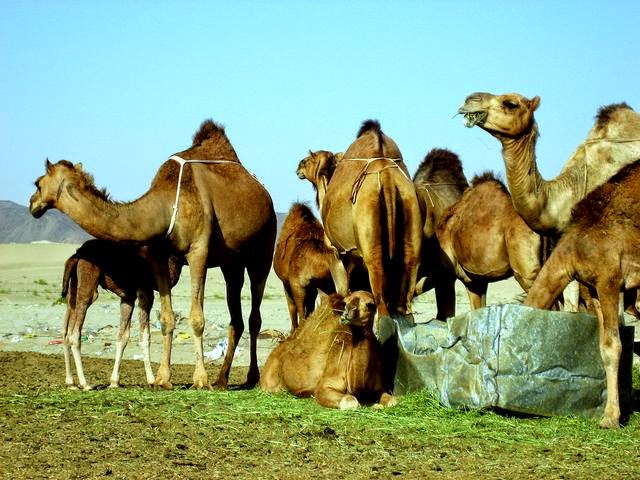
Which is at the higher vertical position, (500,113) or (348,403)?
(500,113)

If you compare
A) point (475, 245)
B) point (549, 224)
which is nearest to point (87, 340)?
point (475, 245)

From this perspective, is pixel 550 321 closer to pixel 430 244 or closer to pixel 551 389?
pixel 551 389

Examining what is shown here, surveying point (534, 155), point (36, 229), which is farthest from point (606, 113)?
point (36, 229)

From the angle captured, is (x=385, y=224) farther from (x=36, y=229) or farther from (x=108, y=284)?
(x=36, y=229)

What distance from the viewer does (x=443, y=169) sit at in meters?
14.8

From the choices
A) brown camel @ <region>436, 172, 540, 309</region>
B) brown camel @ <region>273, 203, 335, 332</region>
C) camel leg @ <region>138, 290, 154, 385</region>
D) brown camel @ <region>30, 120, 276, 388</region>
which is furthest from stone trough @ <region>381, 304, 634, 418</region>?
brown camel @ <region>273, 203, 335, 332</region>

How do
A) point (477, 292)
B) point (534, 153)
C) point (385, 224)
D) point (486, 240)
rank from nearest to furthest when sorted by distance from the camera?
point (534, 153), point (385, 224), point (486, 240), point (477, 292)

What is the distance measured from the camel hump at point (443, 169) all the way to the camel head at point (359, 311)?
19.5ft

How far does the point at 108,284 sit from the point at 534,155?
4287 mm

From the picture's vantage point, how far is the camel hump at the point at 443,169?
14680mm

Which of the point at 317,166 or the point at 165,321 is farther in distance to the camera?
the point at 317,166

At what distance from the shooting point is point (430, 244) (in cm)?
1285

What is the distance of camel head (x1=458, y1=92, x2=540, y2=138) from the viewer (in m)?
8.98

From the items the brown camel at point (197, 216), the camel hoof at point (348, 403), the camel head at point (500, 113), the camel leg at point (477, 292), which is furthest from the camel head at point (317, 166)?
the camel hoof at point (348, 403)
